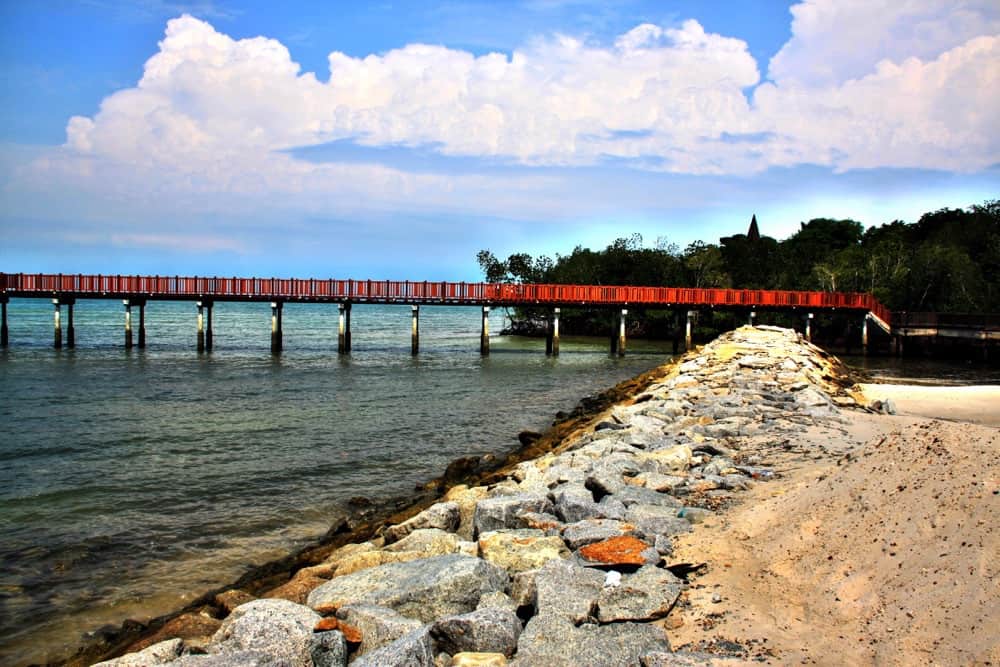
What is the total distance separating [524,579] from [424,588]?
0.73 m

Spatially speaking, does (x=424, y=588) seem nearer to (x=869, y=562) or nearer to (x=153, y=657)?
(x=153, y=657)

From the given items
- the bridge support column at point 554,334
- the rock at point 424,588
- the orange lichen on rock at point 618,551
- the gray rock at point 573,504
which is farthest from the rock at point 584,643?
the bridge support column at point 554,334

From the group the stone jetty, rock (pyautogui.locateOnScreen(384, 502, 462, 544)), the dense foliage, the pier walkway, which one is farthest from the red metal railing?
rock (pyautogui.locateOnScreen(384, 502, 462, 544))

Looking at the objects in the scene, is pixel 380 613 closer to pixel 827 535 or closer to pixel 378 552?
pixel 378 552

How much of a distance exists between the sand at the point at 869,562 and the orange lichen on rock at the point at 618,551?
0.37m

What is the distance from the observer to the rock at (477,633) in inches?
181

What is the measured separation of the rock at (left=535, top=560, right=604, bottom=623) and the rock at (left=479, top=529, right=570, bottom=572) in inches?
15.2

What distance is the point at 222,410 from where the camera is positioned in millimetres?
20859

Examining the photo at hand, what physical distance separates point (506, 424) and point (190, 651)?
576 inches

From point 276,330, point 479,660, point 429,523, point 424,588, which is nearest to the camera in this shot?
point 479,660

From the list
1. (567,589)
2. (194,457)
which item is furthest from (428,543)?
(194,457)

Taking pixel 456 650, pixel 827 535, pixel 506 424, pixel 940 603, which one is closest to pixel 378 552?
pixel 456 650

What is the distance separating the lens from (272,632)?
470cm

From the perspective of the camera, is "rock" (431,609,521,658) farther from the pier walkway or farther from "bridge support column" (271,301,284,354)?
"bridge support column" (271,301,284,354)
